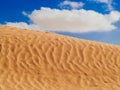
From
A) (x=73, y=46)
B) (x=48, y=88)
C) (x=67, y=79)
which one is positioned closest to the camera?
(x=48, y=88)

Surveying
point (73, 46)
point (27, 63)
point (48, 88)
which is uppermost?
point (73, 46)

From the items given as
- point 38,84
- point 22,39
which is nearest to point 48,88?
point 38,84

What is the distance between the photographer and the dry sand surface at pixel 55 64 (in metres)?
11.2

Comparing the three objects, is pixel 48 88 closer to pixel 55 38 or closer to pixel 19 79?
pixel 19 79

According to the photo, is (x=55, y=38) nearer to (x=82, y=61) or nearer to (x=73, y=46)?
(x=73, y=46)

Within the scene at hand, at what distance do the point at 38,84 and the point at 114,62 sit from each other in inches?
144

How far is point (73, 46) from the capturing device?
14.3 meters

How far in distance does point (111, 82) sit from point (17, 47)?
164 inches

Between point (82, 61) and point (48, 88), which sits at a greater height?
point (82, 61)

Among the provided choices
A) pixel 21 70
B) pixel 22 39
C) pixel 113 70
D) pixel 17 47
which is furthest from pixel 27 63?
pixel 113 70

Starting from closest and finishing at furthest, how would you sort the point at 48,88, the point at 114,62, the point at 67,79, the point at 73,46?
the point at 48,88, the point at 67,79, the point at 114,62, the point at 73,46

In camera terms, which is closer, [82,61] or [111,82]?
[111,82]

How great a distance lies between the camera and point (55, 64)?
41.3 ft

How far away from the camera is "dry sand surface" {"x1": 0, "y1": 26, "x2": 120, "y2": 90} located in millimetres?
11211
